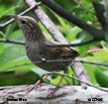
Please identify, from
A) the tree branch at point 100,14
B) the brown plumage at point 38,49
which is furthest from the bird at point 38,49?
the tree branch at point 100,14

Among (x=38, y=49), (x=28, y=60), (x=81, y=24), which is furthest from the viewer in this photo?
(x=28, y=60)

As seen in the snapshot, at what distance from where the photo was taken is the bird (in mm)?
1561

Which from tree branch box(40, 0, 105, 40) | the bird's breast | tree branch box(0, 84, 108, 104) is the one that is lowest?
tree branch box(0, 84, 108, 104)

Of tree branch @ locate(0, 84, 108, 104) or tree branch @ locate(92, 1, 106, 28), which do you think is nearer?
tree branch @ locate(92, 1, 106, 28)

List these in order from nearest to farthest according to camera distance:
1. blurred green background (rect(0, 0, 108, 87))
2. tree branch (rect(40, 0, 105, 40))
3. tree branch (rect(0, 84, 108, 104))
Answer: tree branch (rect(40, 0, 105, 40)), blurred green background (rect(0, 0, 108, 87)), tree branch (rect(0, 84, 108, 104))

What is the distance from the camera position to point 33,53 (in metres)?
1.57

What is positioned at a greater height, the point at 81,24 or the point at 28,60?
the point at 81,24

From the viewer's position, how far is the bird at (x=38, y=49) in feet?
5.12

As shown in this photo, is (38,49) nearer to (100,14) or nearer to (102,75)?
(102,75)

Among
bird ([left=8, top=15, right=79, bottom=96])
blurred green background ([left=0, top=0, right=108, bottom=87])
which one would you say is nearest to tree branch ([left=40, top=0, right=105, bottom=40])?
blurred green background ([left=0, top=0, right=108, bottom=87])

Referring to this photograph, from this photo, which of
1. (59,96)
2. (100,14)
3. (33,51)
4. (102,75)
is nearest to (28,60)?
(33,51)

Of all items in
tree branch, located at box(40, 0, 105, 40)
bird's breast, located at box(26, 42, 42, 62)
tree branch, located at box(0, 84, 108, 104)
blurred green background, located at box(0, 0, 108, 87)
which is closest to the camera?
tree branch, located at box(40, 0, 105, 40)

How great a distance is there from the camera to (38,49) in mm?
1570

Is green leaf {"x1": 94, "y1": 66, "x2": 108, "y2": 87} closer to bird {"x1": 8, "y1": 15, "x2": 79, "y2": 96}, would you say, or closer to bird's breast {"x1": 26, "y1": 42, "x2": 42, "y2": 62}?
bird {"x1": 8, "y1": 15, "x2": 79, "y2": 96}
